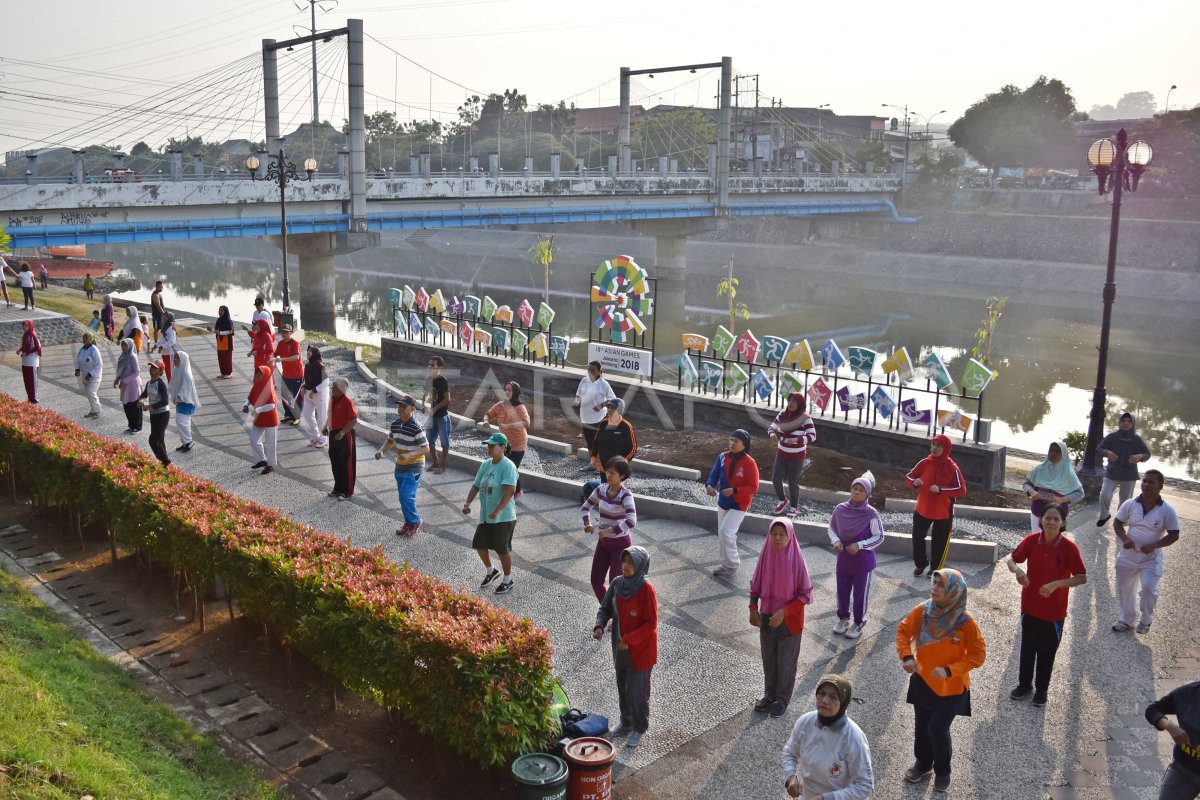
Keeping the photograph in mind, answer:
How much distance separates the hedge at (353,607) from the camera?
6070 mm

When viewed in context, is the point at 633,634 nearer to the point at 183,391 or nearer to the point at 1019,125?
the point at 183,391

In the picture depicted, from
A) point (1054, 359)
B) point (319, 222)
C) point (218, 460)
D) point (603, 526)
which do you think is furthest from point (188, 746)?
point (1054, 359)

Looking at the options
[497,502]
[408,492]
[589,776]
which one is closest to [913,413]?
[408,492]

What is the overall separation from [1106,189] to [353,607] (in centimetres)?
1112

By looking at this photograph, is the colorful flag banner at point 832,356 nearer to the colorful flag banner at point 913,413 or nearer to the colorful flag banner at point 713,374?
the colorful flag banner at point 713,374

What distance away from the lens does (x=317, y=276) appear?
42.1m

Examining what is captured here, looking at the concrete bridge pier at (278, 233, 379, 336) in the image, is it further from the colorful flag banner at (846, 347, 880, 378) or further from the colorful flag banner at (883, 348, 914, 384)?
the colorful flag banner at (883, 348, 914, 384)

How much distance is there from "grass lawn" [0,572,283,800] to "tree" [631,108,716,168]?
265ft

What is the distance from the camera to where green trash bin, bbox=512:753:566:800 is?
5.61 meters

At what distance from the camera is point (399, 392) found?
1955cm

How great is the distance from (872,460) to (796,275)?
5312 cm

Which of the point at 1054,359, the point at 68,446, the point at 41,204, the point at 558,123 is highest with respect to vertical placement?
the point at 558,123

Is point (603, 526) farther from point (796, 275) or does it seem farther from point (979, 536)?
point (796, 275)

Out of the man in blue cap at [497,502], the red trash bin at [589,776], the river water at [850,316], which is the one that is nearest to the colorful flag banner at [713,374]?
the river water at [850,316]
